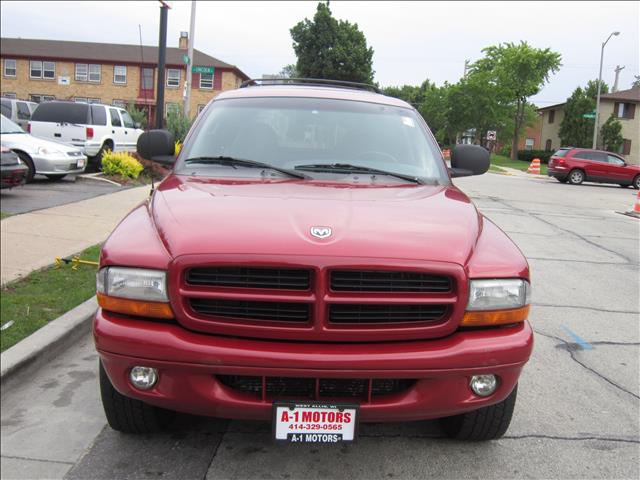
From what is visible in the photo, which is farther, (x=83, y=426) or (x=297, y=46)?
(x=297, y=46)

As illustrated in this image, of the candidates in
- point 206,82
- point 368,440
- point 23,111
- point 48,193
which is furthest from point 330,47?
point 368,440

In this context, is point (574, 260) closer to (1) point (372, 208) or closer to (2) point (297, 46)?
(1) point (372, 208)

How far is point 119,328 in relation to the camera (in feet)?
8.04

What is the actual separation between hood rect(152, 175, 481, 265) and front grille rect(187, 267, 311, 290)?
0.08 meters

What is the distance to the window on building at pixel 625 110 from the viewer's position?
42819mm

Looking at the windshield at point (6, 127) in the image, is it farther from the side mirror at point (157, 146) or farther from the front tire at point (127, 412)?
the front tire at point (127, 412)

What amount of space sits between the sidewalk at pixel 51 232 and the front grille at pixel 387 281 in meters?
3.98

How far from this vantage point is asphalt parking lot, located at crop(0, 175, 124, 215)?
942cm

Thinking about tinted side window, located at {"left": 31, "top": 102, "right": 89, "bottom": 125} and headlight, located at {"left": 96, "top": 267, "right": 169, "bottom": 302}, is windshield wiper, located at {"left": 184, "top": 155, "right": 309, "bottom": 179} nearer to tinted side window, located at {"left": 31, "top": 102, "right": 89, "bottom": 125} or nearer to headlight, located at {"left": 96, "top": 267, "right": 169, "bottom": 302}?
headlight, located at {"left": 96, "top": 267, "right": 169, "bottom": 302}

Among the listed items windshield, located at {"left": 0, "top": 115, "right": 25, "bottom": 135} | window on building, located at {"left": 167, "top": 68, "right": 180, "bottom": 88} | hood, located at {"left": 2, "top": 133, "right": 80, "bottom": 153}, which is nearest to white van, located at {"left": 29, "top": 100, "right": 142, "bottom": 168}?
windshield, located at {"left": 0, "top": 115, "right": 25, "bottom": 135}

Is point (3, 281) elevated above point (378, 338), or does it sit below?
below

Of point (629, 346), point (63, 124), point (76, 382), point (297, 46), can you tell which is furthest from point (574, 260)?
point (297, 46)

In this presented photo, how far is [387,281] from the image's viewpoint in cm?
246

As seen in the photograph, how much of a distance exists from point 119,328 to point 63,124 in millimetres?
14359
